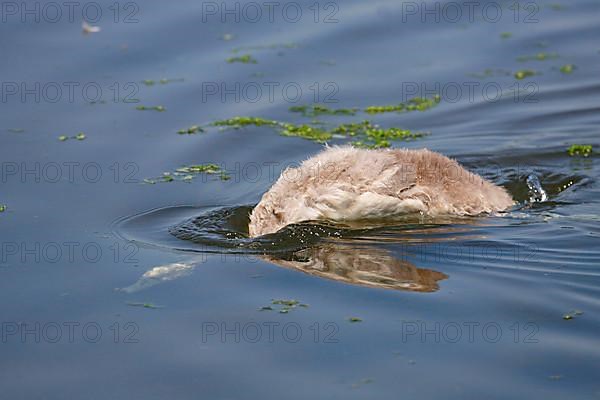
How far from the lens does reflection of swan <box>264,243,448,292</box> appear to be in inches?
289

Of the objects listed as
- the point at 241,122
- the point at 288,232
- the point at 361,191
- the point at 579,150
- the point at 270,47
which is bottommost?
the point at 288,232

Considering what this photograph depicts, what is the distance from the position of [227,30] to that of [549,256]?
6.96 metres

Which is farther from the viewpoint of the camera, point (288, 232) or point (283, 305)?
point (288, 232)

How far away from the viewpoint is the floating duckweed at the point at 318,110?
1157cm

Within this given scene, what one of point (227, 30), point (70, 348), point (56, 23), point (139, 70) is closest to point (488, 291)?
point (70, 348)

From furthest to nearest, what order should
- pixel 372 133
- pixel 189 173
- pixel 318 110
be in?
1. pixel 318 110
2. pixel 372 133
3. pixel 189 173

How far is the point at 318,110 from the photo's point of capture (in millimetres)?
11656

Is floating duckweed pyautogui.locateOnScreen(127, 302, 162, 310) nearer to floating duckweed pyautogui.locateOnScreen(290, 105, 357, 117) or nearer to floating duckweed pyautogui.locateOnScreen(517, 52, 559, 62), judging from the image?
floating duckweed pyautogui.locateOnScreen(290, 105, 357, 117)

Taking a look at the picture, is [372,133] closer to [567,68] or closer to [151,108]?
[151,108]

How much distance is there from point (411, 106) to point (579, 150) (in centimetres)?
208

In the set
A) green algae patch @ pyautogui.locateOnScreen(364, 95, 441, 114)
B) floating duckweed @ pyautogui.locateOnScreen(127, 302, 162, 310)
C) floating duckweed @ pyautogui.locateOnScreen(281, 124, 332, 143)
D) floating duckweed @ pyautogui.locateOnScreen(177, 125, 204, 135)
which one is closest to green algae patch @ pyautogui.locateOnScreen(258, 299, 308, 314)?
floating duckweed @ pyautogui.locateOnScreen(127, 302, 162, 310)

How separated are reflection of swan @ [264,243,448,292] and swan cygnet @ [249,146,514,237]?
269 mm

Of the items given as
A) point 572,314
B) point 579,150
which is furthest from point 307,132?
point 572,314

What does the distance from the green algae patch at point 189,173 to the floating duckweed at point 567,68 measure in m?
4.91
